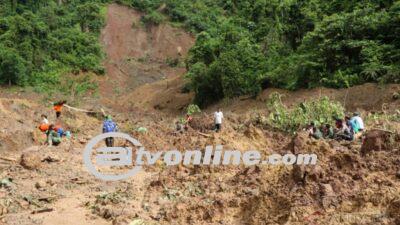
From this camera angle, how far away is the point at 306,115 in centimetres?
1424

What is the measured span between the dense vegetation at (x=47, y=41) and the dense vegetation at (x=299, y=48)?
1323cm

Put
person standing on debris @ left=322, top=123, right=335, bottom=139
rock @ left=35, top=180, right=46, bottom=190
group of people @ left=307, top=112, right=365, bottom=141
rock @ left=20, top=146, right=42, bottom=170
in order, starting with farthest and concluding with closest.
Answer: rock @ left=20, top=146, right=42, bottom=170 < person standing on debris @ left=322, top=123, right=335, bottom=139 < group of people @ left=307, top=112, right=365, bottom=141 < rock @ left=35, top=180, right=46, bottom=190

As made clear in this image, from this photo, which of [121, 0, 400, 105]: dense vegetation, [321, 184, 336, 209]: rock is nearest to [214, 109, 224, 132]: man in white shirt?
[121, 0, 400, 105]: dense vegetation

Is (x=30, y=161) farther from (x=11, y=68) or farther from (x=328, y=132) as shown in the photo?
(x=11, y=68)

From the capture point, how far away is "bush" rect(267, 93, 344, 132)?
45.7ft

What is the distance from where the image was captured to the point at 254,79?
24.9 m

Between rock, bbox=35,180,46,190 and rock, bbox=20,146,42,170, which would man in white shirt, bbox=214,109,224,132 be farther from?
rock, bbox=35,180,46,190

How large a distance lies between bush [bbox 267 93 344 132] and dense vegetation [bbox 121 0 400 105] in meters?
5.29

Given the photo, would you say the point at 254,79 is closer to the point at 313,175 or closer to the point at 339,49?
the point at 339,49

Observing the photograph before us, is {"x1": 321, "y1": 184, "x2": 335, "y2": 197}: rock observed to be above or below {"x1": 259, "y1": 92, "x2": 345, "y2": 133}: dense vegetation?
below

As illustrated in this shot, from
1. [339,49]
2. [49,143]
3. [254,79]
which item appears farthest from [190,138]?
[254,79]
